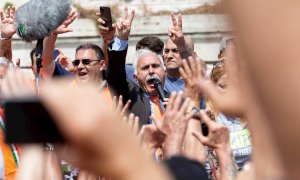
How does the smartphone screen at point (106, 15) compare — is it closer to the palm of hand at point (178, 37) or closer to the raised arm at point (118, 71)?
the raised arm at point (118, 71)

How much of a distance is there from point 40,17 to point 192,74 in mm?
1164

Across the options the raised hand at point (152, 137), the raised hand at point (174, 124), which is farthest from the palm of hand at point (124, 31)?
the raised hand at point (174, 124)

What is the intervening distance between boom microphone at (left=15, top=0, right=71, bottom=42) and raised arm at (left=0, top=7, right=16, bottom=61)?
1530mm

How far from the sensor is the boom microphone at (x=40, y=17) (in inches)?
175

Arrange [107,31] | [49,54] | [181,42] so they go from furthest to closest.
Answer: [181,42] < [107,31] < [49,54]

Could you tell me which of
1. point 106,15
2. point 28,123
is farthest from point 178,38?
point 28,123

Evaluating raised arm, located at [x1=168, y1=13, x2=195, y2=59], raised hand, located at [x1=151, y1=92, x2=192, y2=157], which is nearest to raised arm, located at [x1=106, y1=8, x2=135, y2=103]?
raised arm, located at [x1=168, y1=13, x2=195, y2=59]

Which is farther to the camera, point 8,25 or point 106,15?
point 8,25

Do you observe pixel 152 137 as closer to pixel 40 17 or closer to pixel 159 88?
pixel 40 17

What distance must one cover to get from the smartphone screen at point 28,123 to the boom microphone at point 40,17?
3.38 meters

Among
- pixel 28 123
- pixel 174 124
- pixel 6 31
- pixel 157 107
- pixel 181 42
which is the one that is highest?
pixel 6 31

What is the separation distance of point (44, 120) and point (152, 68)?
209 inches

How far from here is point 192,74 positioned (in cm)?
380

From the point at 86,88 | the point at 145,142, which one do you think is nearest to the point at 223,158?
the point at 145,142
